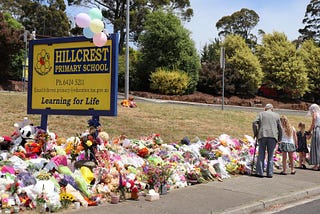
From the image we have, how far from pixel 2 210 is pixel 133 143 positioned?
492 cm

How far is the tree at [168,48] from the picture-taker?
124 feet

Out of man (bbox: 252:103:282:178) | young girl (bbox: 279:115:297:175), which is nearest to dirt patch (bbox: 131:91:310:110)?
young girl (bbox: 279:115:297:175)

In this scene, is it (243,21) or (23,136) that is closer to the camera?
(23,136)

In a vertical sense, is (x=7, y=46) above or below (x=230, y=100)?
above

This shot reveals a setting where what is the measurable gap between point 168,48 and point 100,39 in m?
30.6

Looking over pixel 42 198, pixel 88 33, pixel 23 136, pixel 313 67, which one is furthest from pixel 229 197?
pixel 313 67

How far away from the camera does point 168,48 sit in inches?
1495

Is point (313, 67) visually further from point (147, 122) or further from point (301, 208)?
point (301, 208)


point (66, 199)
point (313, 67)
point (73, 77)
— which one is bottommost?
point (66, 199)

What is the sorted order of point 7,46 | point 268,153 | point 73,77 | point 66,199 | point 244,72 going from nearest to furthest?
point 66,199
point 73,77
point 268,153
point 7,46
point 244,72

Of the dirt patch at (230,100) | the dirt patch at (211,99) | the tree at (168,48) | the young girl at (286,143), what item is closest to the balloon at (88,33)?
the young girl at (286,143)

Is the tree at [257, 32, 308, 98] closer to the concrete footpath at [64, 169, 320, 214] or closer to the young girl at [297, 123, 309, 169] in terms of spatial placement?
the young girl at [297, 123, 309, 169]

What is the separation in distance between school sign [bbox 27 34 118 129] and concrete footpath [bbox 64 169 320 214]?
6.56 ft

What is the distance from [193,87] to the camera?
3828 cm
